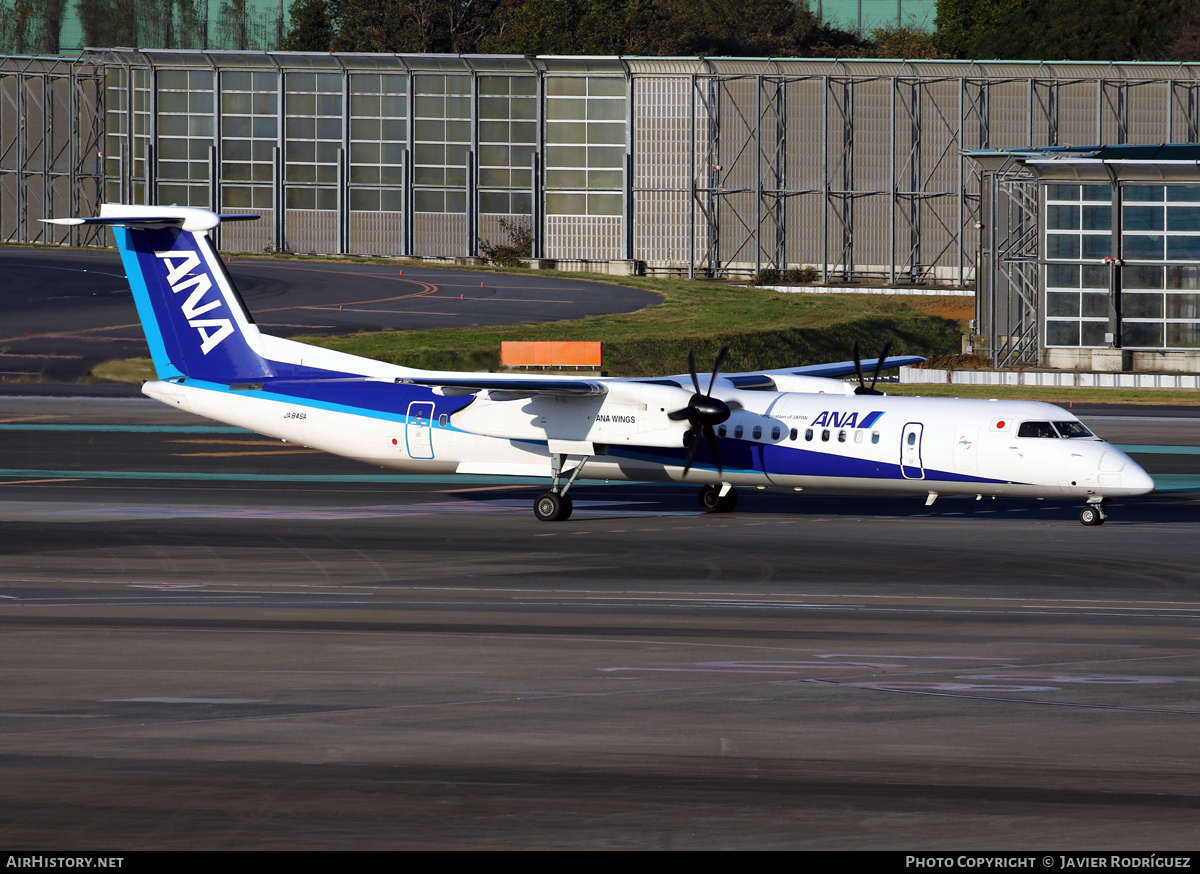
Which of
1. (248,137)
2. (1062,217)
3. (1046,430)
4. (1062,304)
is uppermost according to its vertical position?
(248,137)

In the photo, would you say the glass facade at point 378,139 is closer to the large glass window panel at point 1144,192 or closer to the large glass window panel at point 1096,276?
the large glass window panel at point 1096,276

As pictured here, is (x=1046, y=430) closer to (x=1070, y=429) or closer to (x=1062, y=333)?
(x=1070, y=429)

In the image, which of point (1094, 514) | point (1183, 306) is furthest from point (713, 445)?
point (1183, 306)

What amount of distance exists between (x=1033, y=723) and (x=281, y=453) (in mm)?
29034

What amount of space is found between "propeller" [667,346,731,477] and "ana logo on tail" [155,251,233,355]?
1005cm

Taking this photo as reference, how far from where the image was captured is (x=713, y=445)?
93.3 ft

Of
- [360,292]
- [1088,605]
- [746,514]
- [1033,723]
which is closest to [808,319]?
[360,292]

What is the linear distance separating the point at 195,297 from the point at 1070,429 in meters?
18.2

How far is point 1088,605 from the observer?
67.2 ft

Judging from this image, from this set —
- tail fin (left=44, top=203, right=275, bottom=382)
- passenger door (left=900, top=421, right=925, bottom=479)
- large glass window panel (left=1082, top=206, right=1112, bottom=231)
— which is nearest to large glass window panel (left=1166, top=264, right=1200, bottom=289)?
large glass window panel (left=1082, top=206, right=1112, bottom=231)

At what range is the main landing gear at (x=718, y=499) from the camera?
1172 inches

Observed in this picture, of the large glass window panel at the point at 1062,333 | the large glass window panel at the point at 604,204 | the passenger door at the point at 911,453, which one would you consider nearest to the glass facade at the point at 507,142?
the large glass window panel at the point at 604,204

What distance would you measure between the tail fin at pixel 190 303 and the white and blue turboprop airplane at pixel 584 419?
3 cm

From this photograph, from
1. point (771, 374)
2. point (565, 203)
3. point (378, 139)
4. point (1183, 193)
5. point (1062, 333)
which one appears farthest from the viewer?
point (378, 139)
